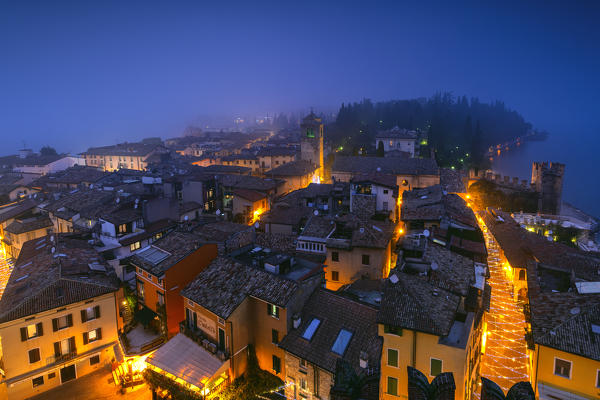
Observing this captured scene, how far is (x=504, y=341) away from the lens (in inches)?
730

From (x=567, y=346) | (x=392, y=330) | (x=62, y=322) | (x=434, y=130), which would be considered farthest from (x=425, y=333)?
(x=434, y=130)

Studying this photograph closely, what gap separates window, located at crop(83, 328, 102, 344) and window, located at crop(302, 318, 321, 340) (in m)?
11.3

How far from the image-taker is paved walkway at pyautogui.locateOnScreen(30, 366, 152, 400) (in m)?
17.2

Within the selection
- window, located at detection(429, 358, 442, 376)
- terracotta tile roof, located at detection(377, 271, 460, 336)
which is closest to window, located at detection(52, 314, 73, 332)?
terracotta tile roof, located at detection(377, 271, 460, 336)

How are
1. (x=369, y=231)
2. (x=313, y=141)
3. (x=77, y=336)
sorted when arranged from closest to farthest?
(x=77, y=336), (x=369, y=231), (x=313, y=141)

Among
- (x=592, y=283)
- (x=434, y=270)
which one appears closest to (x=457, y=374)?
(x=434, y=270)

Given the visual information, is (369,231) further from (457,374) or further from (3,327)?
(3,327)

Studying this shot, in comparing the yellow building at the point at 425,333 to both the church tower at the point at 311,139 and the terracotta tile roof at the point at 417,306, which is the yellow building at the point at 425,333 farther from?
the church tower at the point at 311,139

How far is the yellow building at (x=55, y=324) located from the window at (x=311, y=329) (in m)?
10.6

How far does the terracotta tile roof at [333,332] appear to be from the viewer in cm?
1365

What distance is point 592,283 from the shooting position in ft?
50.4

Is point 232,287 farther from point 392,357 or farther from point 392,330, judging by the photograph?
point 392,357

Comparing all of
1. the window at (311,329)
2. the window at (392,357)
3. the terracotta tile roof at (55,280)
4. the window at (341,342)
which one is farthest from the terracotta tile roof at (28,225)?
the window at (392,357)

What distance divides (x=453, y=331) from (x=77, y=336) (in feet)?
56.1
